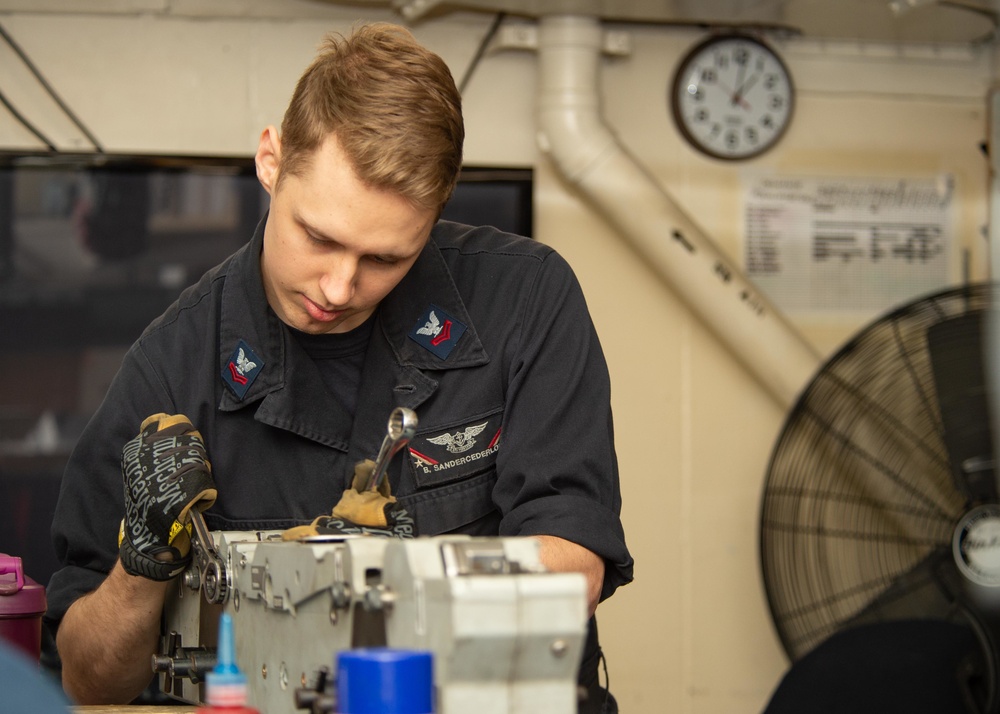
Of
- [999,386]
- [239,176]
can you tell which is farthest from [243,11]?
[999,386]

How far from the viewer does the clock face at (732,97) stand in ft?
10.6

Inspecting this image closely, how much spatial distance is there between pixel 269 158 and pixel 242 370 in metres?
0.26

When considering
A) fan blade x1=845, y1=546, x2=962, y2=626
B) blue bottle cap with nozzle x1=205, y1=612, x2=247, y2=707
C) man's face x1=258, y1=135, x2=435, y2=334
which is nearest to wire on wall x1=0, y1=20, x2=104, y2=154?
man's face x1=258, y1=135, x2=435, y2=334

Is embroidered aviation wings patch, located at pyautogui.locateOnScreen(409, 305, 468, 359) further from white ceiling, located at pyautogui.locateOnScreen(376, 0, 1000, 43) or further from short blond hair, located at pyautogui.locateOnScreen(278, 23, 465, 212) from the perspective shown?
white ceiling, located at pyautogui.locateOnScreen(376, 0, 1000, 43)

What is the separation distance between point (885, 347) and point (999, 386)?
0.30 meters

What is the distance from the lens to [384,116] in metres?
1.22

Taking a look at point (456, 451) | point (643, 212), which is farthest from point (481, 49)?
point (456, 451)

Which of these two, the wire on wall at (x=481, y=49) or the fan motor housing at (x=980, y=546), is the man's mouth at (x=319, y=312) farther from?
the wire on wall at (x=481, y=49)

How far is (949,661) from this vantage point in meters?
1.81

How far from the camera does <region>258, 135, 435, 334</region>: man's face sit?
122 centimetres

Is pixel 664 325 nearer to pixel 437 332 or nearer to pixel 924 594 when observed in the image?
pixel 924 594

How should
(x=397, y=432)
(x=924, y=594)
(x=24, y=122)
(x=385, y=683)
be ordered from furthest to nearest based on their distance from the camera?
1. (x=24, y=122)
2. (x=924, y=594)
3. (x=397, y=432)
4. (x=385, y=683)

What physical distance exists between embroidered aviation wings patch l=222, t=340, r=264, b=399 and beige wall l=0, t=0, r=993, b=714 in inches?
71.4

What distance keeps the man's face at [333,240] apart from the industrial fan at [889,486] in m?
1.67
